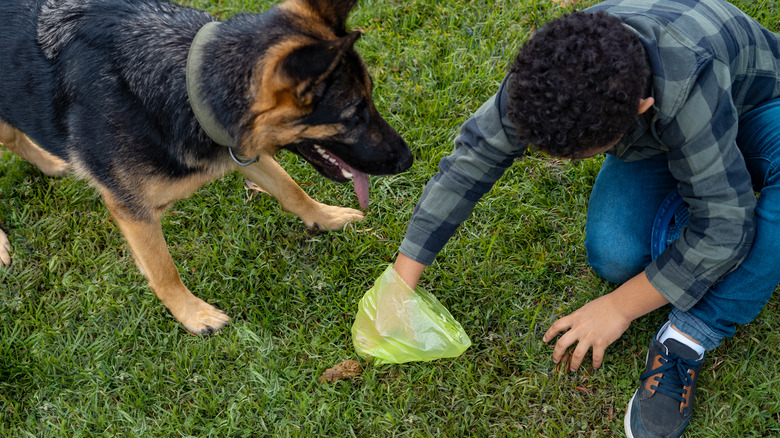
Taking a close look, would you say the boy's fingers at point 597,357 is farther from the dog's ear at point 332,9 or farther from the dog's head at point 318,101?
the dog's ear at point 332,9

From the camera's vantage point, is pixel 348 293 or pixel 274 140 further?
pixel 348 293

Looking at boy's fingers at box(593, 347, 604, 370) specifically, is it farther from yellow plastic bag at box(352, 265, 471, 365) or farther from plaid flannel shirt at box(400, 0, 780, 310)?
yellow plastic bag at box(352, 265, 471, 365)

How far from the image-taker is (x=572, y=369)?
3.04 meters

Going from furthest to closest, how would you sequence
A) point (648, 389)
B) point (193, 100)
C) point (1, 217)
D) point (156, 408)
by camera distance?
point (1, 217)
point (156, 408)
point (648, 389)
point (193, 100)

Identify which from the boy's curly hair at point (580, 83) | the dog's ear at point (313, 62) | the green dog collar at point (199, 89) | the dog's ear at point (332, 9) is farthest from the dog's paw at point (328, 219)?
the boy's curly hair at point (580, 83)

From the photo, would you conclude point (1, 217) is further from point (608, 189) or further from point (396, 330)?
point (608, 189)

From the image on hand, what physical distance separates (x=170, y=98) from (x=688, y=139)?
2.18m

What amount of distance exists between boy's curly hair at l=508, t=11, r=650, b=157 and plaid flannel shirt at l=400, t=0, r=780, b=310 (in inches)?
7.5

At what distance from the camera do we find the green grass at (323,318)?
9.91ft

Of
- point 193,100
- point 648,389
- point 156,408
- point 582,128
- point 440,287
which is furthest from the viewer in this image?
point 440,287

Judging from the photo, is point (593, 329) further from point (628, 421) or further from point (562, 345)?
point (628, 421)

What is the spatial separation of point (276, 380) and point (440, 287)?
1023 millimetres

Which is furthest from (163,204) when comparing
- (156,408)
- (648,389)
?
(648,389)

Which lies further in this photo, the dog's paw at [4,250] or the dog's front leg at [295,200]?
the dog's paw at [4,250]
